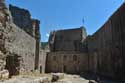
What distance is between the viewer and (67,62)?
32.5m

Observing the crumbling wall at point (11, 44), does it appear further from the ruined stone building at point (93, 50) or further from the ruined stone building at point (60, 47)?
the ruined stone building at point (93, 50)

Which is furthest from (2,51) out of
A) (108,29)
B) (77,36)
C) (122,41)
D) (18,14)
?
(77,36)

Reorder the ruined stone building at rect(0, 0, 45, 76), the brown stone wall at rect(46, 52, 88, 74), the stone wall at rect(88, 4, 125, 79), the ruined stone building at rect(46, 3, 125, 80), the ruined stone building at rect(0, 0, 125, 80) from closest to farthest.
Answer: the ruined stone building at rect(0, 0, 45, 76)
the ruined stone building at rect(0, 0, 125, 80)
the stone wall at rect(88, 4, 125, 79)
the ruined stone building at rect(46, 3, 125, 80)
the brown stone wall at rect(46, 52, 88, 74)

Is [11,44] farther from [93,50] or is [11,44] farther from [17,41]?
[93,50]

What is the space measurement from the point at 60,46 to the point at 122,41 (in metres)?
27.1

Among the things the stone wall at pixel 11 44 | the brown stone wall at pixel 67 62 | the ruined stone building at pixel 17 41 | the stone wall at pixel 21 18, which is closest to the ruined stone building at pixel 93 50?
the brown stone wall at pixel 67 62

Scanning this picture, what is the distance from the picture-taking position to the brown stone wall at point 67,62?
31.8m

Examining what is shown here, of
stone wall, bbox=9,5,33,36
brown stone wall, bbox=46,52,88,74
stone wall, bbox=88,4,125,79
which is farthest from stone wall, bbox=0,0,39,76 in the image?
brown stone wall, bbox=46,52,88,74

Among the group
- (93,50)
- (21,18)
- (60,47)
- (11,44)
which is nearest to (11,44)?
(11,44)

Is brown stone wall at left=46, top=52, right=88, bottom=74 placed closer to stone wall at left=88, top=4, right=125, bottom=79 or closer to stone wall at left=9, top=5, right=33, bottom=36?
stone wall at left=9, top=5, right=33, bottom=36

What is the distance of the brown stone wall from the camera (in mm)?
31844

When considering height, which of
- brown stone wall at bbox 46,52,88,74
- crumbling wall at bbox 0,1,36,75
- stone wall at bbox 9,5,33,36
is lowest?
brown stone wall at bbox 46,52,88,74

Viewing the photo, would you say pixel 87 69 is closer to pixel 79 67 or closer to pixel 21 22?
pixel 79 67

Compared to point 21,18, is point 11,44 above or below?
below
